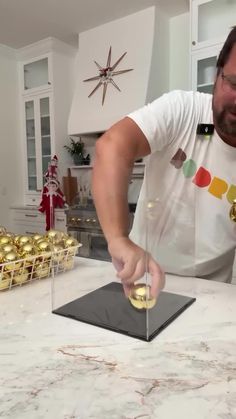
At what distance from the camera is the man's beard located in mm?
776

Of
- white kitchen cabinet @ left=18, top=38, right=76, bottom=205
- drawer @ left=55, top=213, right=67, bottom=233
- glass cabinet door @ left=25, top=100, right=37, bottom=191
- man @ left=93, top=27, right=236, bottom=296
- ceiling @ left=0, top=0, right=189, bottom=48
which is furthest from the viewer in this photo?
glass cabinet door @ left=25, top=100, right=37, bottom=191

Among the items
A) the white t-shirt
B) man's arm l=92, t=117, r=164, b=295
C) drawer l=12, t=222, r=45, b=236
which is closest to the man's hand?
→ man's arm l=92, t=117, r=164, b=295

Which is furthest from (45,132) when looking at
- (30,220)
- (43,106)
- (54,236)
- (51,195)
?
(54,236)

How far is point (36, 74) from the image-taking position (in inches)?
128

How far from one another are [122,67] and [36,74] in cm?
108

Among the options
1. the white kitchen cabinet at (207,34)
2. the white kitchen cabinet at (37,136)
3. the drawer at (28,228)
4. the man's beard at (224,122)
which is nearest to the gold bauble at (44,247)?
the man's beard at (224,122)

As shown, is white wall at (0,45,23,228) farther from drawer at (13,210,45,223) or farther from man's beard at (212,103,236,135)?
man's beard at (212,103,236,135)

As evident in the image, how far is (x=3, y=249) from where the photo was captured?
2.37ft

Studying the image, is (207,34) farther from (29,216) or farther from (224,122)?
(29,216)

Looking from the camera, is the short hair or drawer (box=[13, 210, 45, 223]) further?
drawer (box=[13, 210, 45, 223])

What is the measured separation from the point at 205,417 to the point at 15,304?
1.30 feet

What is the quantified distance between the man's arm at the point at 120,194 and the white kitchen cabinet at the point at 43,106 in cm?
240

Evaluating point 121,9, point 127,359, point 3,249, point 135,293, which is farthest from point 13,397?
point 121,9

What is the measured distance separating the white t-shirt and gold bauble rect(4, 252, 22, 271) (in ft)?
0.89
